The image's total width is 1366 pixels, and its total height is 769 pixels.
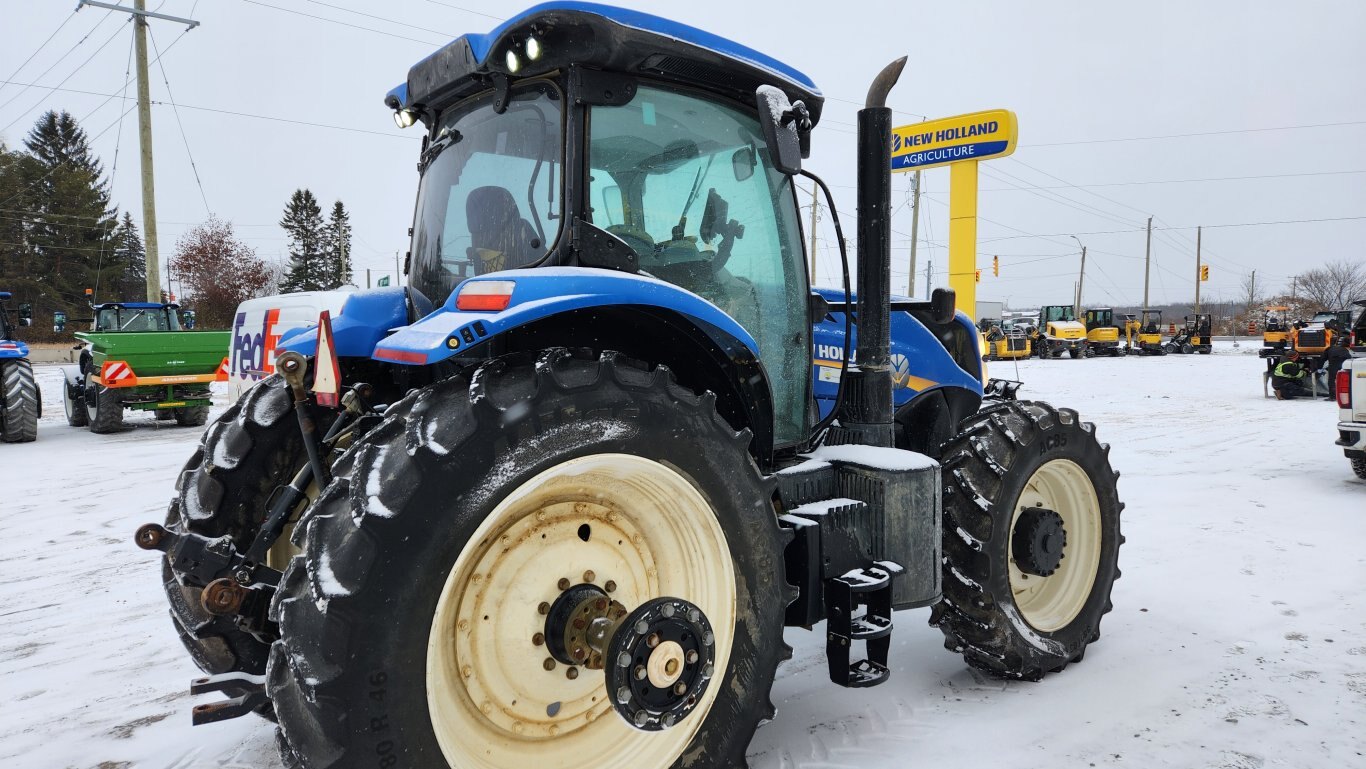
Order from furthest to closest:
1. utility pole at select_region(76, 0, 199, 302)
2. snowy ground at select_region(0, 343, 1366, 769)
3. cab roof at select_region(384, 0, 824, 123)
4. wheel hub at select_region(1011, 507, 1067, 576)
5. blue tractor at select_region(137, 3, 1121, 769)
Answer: utility pole at select_region(76, 0, 199, 302) < wheel hub at select_region(1011, 507, 1067, 576) < snowy ground at select_region(0, 343, 1366, 769) < cab roof at select_region(384, 0, 824, 123) < blue tractor at select_region(137, 3, 1121, 769)

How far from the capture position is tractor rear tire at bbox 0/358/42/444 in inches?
458

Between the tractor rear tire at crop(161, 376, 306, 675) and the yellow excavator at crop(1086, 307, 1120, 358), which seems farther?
the yellow excavator at crop(1086, 307, 1120, 358)

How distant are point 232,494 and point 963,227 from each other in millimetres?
14094

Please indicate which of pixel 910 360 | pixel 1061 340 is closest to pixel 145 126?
pixel 910 360

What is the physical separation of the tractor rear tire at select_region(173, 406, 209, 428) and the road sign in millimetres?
12115

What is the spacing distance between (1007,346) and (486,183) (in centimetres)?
3219

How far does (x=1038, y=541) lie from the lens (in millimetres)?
3492

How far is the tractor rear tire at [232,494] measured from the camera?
2.80 m

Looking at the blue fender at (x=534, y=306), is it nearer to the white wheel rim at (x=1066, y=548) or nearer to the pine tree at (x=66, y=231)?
the white wheel rim at (x=1066, y=548)

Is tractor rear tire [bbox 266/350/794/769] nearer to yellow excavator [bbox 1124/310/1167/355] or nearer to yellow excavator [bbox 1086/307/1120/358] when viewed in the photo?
yellow excavator [bbox 1086/307/1120/358]

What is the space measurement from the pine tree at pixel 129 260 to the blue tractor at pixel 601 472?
5344 centimetres

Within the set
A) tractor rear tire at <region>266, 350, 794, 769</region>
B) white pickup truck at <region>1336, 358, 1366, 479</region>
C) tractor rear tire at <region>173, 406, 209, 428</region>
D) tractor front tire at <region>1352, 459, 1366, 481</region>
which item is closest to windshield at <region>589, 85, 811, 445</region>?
tractor rear tire at <region>266, 350, 794, 769</region>

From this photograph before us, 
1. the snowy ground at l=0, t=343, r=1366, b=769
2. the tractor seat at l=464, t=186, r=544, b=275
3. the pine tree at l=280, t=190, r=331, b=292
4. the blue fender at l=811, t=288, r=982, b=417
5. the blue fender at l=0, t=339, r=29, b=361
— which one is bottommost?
the snowy ground at l=0, t=343, r=1366, b=769

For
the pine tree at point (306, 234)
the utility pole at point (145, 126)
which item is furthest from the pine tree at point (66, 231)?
the utility pole at point (145, 126)
